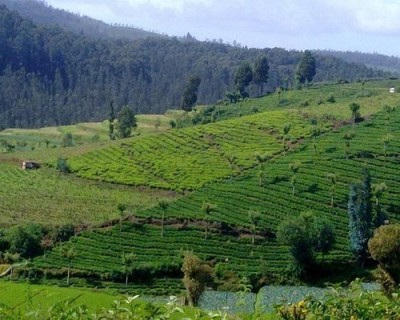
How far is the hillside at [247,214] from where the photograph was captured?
40.3 meters

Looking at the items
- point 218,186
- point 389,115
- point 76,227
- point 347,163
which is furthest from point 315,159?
point 76,227

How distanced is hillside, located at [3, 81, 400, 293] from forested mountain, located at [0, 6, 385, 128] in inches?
3014

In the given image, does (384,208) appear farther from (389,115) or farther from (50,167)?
(50,167)

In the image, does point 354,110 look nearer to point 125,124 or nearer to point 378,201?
point 378,201

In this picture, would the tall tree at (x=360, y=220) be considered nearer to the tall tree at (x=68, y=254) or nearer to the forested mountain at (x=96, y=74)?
the tall tree at (x=68, y=254)

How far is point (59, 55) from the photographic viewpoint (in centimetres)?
17925

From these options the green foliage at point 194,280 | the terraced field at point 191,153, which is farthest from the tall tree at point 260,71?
the green foliage at point 194,280

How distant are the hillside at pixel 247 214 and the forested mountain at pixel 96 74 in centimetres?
7657

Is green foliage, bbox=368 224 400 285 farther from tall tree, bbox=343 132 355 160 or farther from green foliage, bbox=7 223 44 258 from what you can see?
tall tree, bbox=343 132 355 160

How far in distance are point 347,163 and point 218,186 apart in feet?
35.0

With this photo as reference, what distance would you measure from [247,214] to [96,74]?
427 ft

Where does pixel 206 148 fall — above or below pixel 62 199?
above

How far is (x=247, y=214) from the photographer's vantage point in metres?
46.5

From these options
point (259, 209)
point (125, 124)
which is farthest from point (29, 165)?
point (259, 209)
